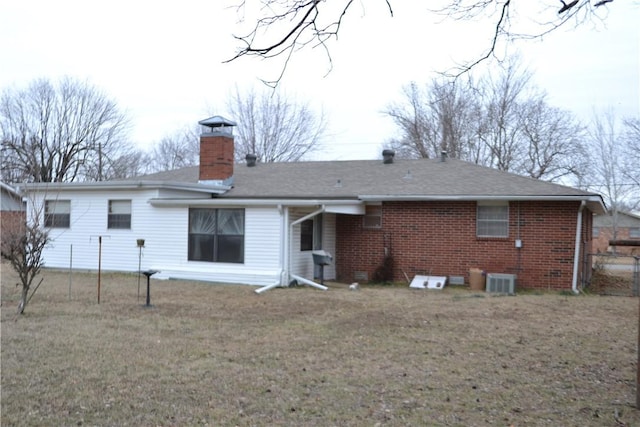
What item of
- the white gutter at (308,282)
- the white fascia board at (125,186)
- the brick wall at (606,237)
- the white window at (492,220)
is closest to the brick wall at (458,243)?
A: the white window at (492,220)

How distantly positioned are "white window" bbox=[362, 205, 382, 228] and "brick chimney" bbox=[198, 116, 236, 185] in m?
4.75

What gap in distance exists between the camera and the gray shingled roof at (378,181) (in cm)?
1440

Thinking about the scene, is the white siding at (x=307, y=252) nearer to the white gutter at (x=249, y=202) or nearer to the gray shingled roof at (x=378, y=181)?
the white gutter at (x=249, y=202)

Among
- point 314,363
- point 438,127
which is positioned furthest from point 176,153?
point 314,363

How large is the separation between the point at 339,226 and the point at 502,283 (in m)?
4.68

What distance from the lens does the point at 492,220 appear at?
14.4 metres

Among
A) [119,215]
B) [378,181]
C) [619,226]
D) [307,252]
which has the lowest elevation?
[307,252]

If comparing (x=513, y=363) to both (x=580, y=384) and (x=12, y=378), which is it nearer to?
(x=580, y=384)

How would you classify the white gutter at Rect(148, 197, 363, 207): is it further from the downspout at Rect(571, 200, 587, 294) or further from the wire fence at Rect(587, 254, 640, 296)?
the wire fence at Rect(587, 254, 640, 296)

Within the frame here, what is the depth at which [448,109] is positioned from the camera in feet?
97.5

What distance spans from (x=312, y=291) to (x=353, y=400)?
7.86 metres

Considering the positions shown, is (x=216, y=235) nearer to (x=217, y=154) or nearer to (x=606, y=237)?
(x=217, y=154)

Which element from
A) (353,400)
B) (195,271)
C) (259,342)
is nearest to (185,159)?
(195,271)

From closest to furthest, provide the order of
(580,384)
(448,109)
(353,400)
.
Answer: (353,400), (580,384), (448,109)
